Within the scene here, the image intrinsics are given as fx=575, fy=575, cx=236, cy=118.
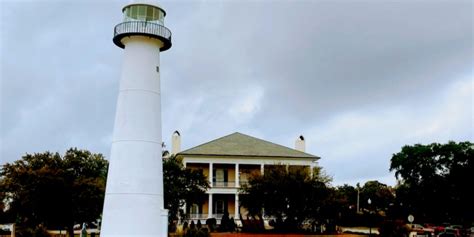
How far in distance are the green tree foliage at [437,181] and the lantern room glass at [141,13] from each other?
39.3 m

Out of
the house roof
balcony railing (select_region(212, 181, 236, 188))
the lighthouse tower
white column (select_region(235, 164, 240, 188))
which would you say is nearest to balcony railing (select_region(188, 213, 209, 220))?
balcony railing (select_region(212, 181, 236, 188))

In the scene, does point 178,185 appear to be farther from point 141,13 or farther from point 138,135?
point 141,13

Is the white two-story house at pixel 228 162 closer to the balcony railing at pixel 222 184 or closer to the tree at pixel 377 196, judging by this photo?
the balcony railing at pixel 222 184

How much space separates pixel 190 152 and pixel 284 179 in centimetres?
1596

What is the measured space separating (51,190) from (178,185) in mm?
8660

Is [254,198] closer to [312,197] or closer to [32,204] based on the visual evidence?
[312,197]

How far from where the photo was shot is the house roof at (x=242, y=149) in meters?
56.8

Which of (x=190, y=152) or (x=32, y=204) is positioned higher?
(x=190, y=152)

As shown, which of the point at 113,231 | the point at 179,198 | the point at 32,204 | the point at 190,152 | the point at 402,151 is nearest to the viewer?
the point at 113,231

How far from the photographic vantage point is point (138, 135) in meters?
21.3

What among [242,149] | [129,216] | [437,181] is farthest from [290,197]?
[129,216]

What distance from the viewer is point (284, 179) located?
42844 millimetres

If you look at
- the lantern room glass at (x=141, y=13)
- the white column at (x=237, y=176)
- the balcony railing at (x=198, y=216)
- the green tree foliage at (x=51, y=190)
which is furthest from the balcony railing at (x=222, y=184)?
the lantern room glass at (x=141, y=13)

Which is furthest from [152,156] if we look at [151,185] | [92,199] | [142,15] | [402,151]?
[402,151]
